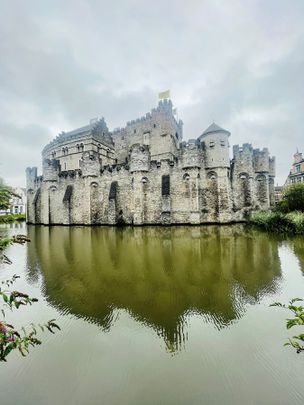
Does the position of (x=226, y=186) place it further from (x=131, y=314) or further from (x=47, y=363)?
(x=47, y=363)

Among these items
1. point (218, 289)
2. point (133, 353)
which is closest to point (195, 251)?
point (218, 289)

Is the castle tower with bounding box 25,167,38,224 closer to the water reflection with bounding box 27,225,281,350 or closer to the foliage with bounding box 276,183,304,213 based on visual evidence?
the water reflection with bounding box 27,225,281,350

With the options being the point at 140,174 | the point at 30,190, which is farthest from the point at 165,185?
the point at 30,190

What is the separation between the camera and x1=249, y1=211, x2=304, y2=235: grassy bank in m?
13.3

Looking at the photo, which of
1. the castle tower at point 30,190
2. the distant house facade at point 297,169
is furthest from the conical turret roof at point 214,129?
the castle tower at point 30,190

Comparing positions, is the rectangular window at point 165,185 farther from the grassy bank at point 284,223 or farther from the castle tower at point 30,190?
the castle tower at point 30,190

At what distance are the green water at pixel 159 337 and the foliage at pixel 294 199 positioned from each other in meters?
11.9

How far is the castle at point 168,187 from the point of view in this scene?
790 inches

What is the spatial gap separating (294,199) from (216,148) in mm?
7955

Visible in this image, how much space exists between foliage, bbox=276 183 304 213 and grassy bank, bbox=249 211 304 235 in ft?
6.45

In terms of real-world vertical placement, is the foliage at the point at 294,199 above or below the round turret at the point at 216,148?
below

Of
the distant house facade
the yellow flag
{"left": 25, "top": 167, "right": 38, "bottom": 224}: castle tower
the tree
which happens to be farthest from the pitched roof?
{"left": 25, "top": 167, "right": 38, "bottom": 224}: castle tower

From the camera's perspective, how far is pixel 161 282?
5758 mm

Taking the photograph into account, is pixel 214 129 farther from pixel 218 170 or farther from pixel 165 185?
pixel 165 185
